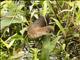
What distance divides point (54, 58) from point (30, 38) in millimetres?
223

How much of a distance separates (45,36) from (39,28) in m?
0.07

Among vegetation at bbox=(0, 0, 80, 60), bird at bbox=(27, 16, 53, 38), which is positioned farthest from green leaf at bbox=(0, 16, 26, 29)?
bird at bbox=(27, 16, 53, 38)

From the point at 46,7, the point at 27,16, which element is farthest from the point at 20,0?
the point at 46,7

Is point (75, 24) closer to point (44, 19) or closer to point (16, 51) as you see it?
point (44, 19)

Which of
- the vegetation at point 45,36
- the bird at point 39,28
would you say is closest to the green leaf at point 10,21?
the vegetation at point 45,36


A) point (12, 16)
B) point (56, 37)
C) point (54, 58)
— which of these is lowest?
point (54, 58)

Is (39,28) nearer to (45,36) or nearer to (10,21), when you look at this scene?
(45,36)

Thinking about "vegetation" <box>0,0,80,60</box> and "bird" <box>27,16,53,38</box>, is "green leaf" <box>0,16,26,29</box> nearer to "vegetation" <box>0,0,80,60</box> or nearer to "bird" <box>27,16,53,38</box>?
"vegetation" <box>0,0,80,60</box>

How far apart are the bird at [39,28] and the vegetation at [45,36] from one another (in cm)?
3

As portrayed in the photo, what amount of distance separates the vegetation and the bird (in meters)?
0.03

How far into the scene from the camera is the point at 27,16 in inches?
90.3

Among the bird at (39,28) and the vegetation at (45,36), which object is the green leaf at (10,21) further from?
the bird at (39,28)

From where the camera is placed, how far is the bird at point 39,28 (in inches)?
79.8

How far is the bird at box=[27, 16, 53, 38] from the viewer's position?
2.03 m
